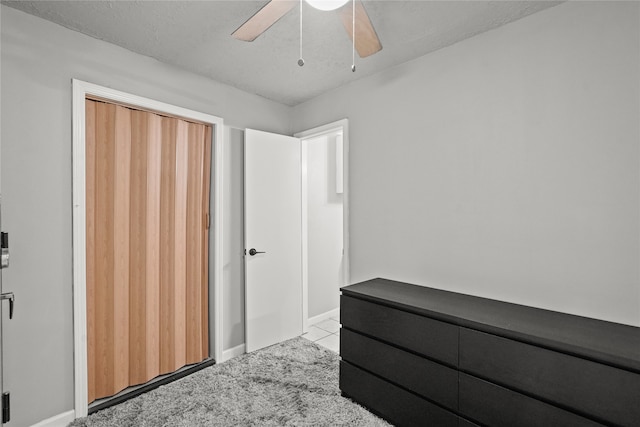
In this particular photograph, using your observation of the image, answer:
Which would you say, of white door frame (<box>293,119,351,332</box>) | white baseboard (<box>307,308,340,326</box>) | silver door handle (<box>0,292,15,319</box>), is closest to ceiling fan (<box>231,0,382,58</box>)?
white door frame (<box>293,119,351,332</box>)

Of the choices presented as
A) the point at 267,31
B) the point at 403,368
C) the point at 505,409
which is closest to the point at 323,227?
the point at 403,368

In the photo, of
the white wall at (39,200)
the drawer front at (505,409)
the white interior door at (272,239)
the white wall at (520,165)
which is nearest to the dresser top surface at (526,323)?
the white wall at (520,165)

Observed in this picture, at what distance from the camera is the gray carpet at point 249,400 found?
6.39 feet

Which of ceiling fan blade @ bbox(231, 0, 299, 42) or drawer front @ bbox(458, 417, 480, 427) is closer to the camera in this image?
ceiling fan blade @ bbox(231, 0, 299, 42)

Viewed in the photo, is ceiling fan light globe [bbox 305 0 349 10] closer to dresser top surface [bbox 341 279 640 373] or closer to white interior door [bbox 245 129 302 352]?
dresser top surface [bbox 341 279 640 373]

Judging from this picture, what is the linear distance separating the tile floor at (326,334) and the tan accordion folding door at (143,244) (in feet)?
3.59

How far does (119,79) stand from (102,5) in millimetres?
521

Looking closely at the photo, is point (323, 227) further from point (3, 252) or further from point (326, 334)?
point (3, 252)

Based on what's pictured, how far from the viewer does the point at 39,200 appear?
6.01ft

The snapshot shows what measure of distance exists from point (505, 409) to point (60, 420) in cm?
250

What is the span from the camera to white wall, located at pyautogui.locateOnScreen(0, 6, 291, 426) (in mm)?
1732

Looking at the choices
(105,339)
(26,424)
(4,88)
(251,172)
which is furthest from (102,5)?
Answer: (26,424)

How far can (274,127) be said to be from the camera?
3248 millimetres

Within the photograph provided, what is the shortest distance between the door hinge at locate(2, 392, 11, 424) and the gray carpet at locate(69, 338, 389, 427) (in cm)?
33
